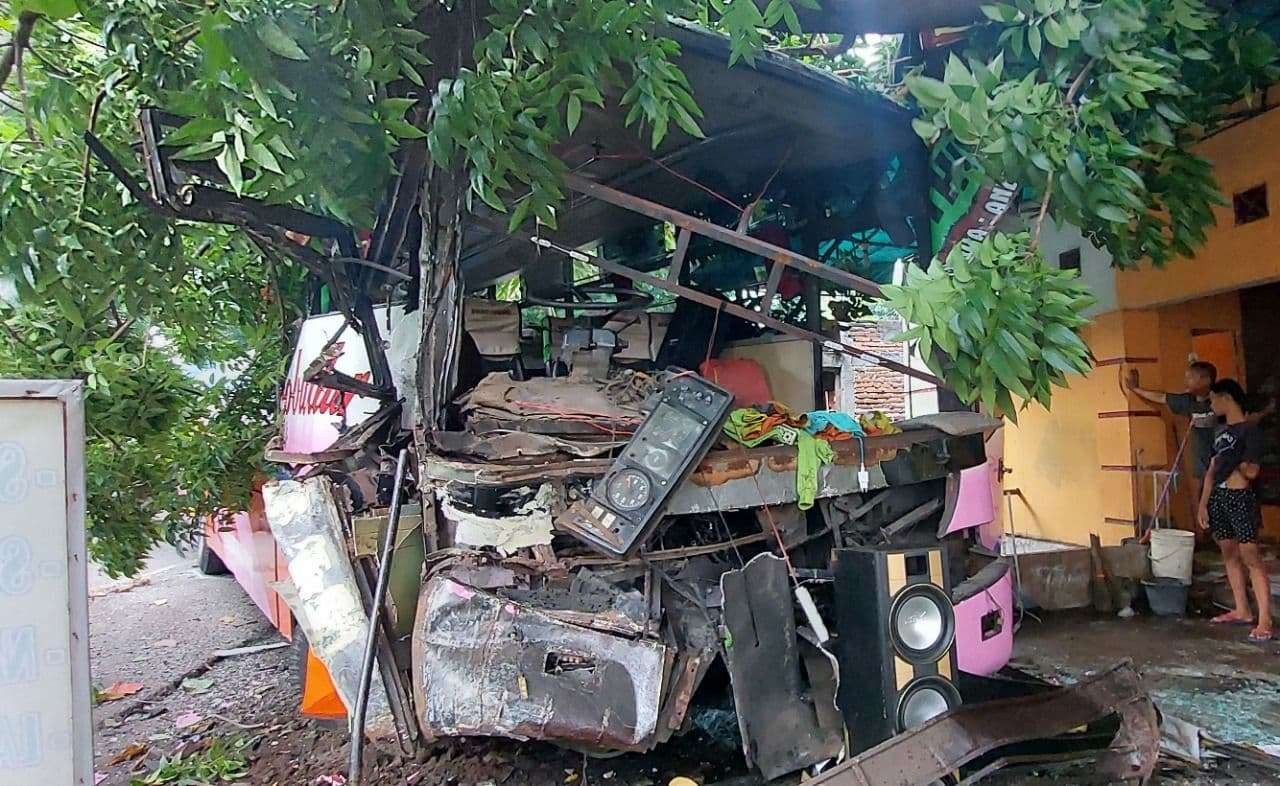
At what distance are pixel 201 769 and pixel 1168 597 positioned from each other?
6.44 metres

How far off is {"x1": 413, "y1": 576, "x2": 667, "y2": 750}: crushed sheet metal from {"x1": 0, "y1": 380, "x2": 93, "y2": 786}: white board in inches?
61.9

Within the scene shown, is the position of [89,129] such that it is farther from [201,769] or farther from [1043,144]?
[1043,144]

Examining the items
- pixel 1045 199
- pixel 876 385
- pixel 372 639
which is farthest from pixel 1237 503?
pixel 876 385

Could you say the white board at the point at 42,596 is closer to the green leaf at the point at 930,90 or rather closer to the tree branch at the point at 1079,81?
the green leaf at the point at 930,90

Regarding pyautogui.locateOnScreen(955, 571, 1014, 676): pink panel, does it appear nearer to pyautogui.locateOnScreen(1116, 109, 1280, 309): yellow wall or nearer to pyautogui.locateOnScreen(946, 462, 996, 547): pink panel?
pyautogui.locateOnScreen(946, 462, 996, 547): pink panel

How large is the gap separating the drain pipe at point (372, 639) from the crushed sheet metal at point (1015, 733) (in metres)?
1.88

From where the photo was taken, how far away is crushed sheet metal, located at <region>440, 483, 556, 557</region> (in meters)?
3.55

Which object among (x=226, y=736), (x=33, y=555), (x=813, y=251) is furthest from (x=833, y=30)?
(x=226, y=736)

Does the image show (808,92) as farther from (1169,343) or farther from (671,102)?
(1169,343)

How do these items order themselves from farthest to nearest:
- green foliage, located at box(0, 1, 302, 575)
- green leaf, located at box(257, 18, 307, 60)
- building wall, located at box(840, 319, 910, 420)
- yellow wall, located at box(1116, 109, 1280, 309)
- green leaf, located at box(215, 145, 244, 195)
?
building wall, located at box(840, 319, 910, 420) < yellow wall, located at box(1116, 109, 1280, 309) < green foliage, located at box(0, 1, 302, 575) < green leaf, located at box(215, 145, 244, 195) < green leaf, located at box(257, 18, 307, 60)

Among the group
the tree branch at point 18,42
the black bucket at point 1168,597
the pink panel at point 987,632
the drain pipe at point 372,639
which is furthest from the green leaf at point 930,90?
the black bucket at point 1168,597

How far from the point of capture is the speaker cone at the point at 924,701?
3.41 metres

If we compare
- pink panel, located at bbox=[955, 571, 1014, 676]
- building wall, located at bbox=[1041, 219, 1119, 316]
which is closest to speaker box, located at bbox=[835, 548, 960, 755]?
pink panel, located at bbox=[955, 571, 1014, 676]

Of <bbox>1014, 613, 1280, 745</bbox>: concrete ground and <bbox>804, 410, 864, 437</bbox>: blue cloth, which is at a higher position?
<bbox>804, 410, 864, 437</bbox>: blue cloth
